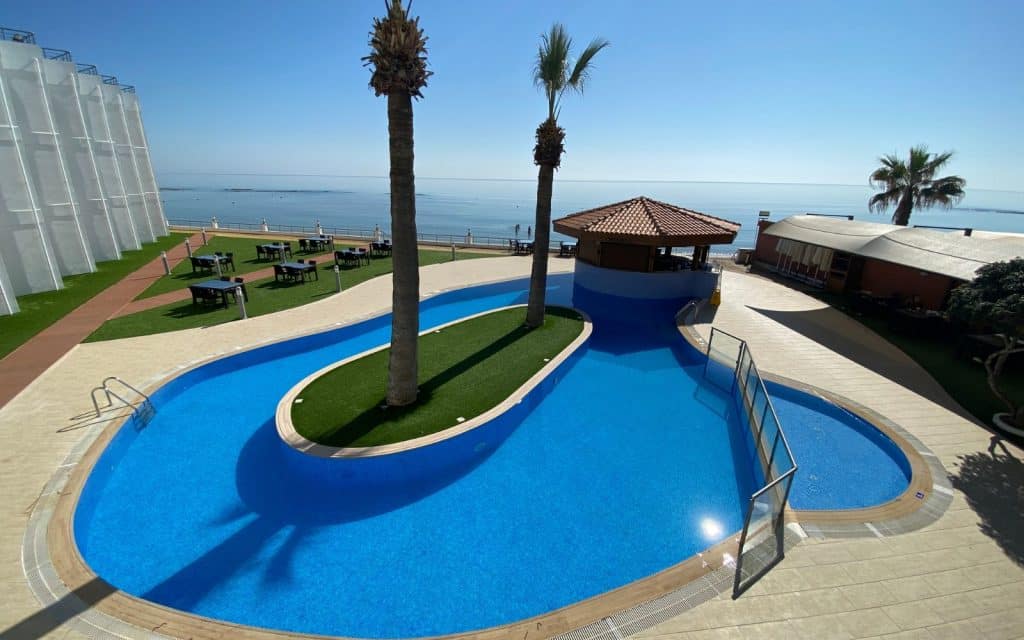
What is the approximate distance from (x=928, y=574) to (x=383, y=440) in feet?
29.1

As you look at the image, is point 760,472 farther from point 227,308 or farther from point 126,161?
point 126,161

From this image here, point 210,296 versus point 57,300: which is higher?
point 210,296

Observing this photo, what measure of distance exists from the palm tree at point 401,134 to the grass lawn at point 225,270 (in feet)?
52.0

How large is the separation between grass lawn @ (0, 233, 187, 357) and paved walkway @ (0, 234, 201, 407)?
0.31 m

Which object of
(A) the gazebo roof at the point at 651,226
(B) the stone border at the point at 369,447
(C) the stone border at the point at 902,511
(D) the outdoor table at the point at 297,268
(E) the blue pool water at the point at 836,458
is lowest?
(E) the blue pool water at the point at 836,458

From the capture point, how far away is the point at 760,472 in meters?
8.07

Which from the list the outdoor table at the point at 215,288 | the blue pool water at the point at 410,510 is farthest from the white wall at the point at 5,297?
the blue pool water at the point at 410,510

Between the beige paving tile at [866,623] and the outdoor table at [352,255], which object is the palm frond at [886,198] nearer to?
the beige paving tile at [866,623]

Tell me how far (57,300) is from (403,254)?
59.2ft

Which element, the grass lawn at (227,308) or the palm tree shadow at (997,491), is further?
the grass lawn at (227,308)

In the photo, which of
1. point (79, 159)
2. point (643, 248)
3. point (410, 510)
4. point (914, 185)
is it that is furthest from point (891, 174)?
point (79, 159)

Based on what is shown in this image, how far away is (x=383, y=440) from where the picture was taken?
811cm

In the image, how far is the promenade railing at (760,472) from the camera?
5.75 meters

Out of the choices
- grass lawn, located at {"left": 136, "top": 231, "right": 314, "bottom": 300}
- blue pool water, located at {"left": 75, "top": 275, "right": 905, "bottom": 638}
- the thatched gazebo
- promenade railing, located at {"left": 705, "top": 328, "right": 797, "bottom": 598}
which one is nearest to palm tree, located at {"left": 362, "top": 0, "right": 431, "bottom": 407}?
blue pool water, located at {"left": 75, "top": 275, "right": 905, "bottom": 638}
